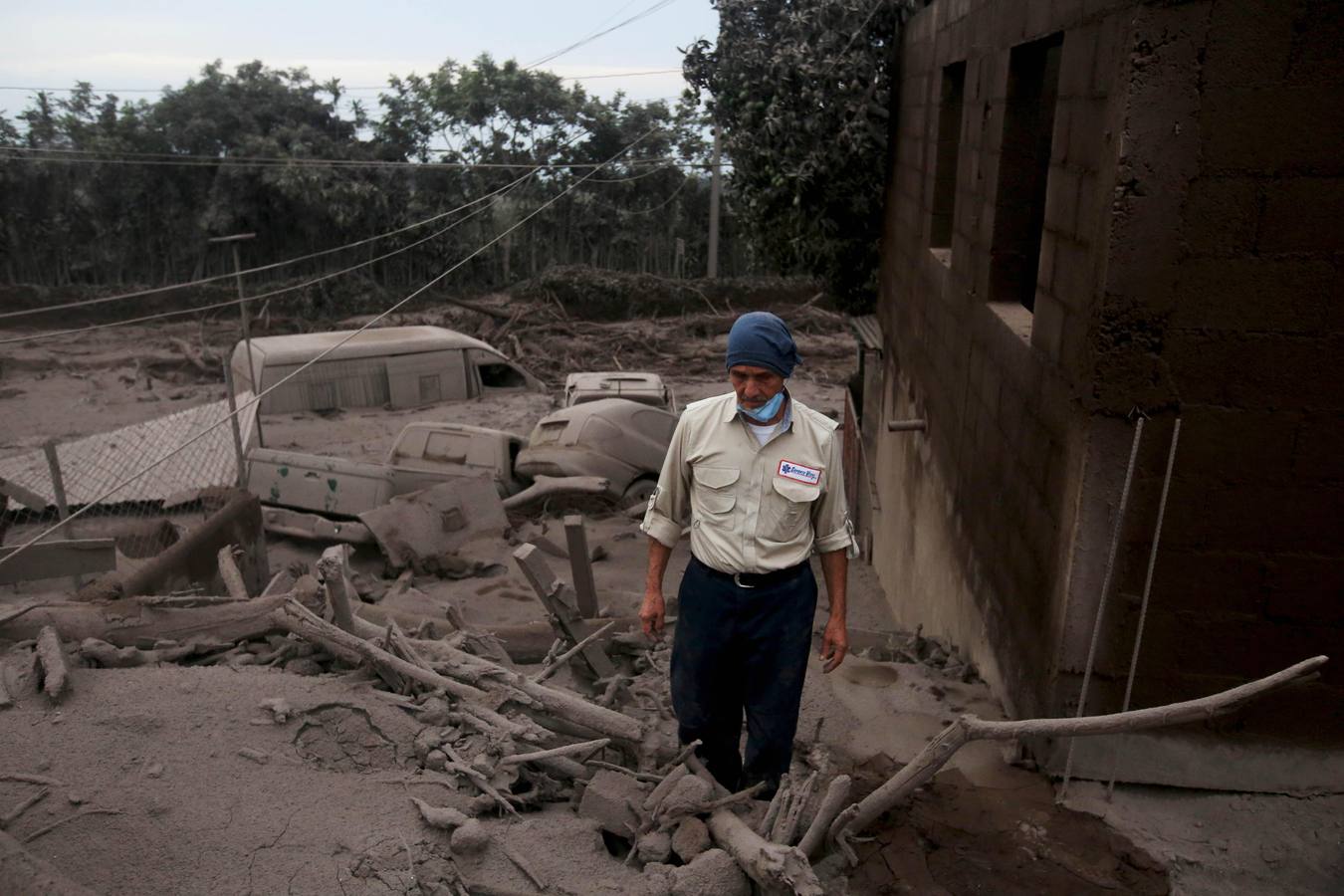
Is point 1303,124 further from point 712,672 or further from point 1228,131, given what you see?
point 712,672

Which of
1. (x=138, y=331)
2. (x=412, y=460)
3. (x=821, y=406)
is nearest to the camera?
(x=412, y=460)

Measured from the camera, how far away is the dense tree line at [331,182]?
74.4ft

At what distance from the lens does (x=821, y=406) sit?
58.2 feet

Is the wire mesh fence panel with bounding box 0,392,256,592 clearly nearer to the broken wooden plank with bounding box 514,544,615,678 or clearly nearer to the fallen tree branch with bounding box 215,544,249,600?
the fallen tree branch with bounding box 215,544,249,600

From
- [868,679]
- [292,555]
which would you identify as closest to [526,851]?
[868,679]

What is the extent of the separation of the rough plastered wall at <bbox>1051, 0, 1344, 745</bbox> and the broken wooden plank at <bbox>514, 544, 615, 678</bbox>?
210cm

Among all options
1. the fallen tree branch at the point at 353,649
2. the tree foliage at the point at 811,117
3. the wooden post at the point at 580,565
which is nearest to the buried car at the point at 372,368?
the tree foliage at the point at 811,117

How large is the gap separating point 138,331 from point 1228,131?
22318mm

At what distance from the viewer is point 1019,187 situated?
18.0 feet

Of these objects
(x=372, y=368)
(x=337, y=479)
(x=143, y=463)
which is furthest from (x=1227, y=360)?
(x=372, y=368)

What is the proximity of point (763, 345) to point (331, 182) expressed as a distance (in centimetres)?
2238

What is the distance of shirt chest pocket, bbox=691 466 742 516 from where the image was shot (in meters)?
3.45

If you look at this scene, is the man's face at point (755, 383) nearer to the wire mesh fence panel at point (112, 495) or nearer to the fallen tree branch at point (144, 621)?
the fallen tree branch at point (144, 621)

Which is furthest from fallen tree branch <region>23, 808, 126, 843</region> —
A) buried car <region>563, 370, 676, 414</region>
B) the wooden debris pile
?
buried car <region>563, 370, 676, 414</region>
